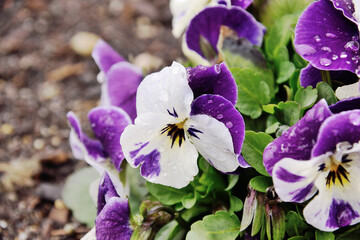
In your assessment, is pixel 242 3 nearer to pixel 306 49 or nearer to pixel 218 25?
pixel 218 25

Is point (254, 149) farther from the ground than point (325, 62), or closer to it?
closer to it

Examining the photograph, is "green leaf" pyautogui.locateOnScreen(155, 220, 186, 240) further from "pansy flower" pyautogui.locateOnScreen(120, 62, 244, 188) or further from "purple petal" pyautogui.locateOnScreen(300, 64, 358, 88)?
"purple petal" pyautogui.locateOnScreen(300, 64, 358, 88)

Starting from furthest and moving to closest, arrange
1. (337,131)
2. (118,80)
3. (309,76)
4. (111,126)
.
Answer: (118,80) → (111,126) → (309,76) → (337,131)

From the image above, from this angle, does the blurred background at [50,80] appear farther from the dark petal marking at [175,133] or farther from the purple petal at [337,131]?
the purple petal at [337,131]

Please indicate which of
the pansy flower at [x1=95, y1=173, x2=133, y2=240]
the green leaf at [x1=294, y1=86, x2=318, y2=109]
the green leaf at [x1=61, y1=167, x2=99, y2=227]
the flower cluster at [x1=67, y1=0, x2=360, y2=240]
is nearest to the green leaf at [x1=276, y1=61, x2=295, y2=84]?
the flower cluster at [x1=67, y1=0, x2=360, y2=240]

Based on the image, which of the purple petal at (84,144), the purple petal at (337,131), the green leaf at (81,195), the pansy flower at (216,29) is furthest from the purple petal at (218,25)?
the green leaf at (81,195)

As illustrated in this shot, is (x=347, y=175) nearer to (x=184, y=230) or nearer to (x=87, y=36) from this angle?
(x=184, y=230)

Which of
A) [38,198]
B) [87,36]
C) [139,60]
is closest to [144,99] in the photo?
[38,198]

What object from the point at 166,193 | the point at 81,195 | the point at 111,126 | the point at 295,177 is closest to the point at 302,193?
the point at 295,177
